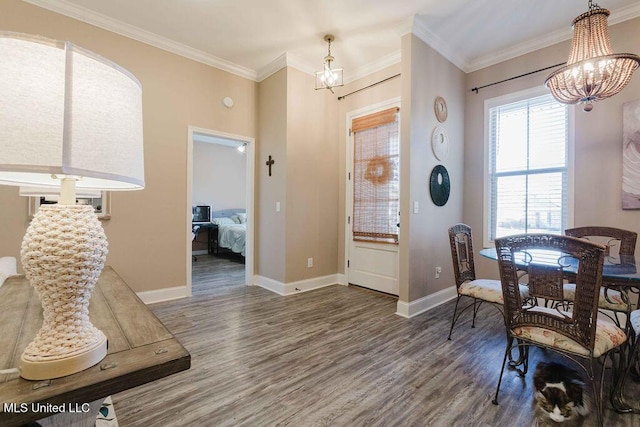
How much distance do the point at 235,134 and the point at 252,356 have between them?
9.67 feet

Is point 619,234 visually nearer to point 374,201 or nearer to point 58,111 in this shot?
point 374,201

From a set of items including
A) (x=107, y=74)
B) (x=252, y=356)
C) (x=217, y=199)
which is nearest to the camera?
(x=107, y=74)

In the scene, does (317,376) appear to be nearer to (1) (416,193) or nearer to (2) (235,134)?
(1) (416,193)

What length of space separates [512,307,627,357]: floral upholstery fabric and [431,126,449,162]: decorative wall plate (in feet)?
7.19

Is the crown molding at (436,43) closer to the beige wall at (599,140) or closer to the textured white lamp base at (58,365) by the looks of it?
the beige wall at (599,140)

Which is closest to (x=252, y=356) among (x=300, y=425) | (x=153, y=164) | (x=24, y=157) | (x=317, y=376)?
(x=317, y=376)

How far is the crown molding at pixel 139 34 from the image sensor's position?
113 inches

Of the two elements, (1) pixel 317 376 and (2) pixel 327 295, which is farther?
(2) pixel 327 295

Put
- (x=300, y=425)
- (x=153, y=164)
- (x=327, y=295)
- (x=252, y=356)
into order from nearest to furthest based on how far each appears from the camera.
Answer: (x=300, y=425)
(x=252, y=356)
(x=153, y=164)
(x=327, y=295)

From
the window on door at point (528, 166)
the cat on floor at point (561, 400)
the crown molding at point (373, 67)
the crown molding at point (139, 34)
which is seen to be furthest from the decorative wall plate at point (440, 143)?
the crown molding at point (139, 34)

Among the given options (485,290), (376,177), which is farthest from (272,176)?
(485,290)

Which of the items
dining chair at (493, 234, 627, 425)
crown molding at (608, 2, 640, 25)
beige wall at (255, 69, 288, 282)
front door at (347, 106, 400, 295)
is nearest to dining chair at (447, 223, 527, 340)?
dining chair at (493, 234, 627, 425)

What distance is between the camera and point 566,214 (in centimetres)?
324

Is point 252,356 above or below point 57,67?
below
